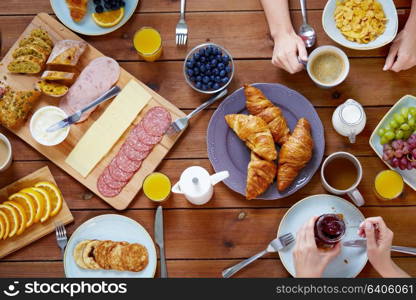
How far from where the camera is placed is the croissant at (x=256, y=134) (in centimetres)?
190

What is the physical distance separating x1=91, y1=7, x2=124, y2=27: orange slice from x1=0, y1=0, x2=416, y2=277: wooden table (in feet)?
0.19

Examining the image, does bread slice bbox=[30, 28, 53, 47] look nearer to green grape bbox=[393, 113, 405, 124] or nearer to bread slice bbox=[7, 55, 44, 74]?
bread slice bbox=[7, 55, 44, 74]

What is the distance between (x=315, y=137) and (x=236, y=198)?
0.39 metres

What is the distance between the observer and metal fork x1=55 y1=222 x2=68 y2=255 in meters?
1.99

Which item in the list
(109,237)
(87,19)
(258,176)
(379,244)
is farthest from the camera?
(87,19)

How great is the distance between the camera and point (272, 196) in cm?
195

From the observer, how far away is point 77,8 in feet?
6.83

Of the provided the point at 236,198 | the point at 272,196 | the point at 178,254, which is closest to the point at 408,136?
the point at 272,196

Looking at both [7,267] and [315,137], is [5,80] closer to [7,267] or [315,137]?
[7,267]

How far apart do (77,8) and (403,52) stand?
1310 mm

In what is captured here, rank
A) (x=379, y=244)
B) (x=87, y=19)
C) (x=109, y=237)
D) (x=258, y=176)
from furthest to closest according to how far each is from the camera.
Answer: (x=87, y=19), (x=109, y=237), (x=258, y=176), (x=379, y=244)

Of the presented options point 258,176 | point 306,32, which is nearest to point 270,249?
point 258,176

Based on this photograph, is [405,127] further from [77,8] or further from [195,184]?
[77,8]

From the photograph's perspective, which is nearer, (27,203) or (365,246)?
(365,246)
